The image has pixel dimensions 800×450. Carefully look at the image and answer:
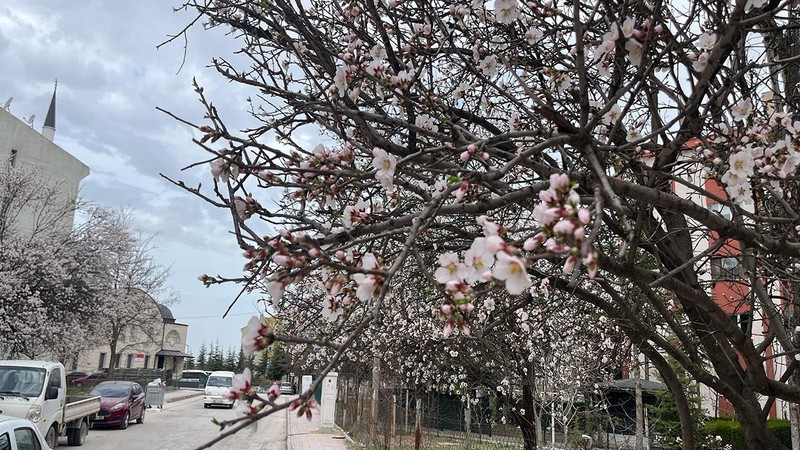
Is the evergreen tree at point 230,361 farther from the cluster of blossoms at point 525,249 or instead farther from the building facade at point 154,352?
the cluster of blossoms at point 525,249

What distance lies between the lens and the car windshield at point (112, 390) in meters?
17.8

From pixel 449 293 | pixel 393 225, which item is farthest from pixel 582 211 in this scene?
pixel 393 225

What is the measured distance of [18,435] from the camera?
5.81m

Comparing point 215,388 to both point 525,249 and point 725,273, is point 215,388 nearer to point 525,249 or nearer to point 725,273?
point 725,273

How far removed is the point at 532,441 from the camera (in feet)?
37.0

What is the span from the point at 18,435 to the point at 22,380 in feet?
19.0

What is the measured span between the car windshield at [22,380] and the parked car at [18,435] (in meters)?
5.07

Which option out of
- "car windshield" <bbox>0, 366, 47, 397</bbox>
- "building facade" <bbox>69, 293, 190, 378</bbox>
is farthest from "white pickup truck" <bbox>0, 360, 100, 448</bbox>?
"building facade" <bbox>69, 293, 190, 378</bbox>

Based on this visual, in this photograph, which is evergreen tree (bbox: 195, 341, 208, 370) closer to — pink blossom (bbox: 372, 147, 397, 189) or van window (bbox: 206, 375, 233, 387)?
van window (bbox: 206, 375, 233, 387)

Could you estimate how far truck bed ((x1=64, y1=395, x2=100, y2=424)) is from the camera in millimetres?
12163

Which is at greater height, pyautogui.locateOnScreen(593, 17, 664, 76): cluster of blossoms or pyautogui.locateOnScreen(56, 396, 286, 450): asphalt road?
pyautogui.locateOnScreen(593, 17, 664, 76): cluster of blossoms

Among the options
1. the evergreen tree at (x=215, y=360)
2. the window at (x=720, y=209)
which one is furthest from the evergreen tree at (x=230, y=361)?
the window at (x=720, y=209)

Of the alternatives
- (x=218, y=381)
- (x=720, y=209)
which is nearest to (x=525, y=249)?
(x=720, y=209)

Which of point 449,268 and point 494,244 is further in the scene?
point 449,268
